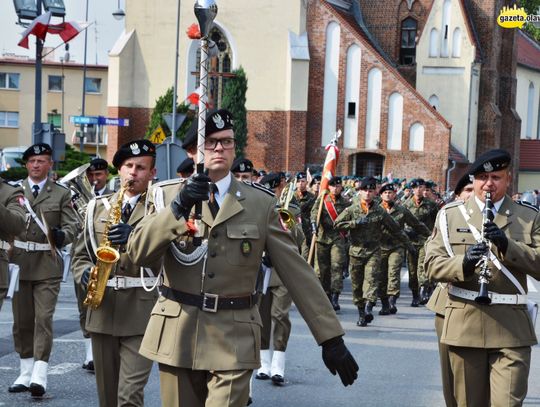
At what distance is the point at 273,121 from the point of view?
166ft

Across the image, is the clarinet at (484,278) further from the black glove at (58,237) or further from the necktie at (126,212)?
the black glove at (58,237)

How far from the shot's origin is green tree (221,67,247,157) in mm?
48406

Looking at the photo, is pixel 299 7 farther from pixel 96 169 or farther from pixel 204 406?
pixel 204 406

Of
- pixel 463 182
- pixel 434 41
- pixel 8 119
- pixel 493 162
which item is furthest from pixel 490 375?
pixel 8 119

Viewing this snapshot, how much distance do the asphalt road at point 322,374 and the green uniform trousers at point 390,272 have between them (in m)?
1.92

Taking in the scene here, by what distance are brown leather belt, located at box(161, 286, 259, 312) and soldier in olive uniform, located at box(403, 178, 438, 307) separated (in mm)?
13735

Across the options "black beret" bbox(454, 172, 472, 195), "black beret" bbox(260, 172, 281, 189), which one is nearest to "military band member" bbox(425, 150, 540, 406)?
"black beret" bbox(454, 172, 472, 195)

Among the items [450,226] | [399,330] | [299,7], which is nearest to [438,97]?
[299,7]

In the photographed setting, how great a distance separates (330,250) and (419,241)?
3001 millimetres

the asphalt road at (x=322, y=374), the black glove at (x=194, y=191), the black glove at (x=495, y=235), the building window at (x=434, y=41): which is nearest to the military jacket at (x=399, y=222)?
the asphalt road at (x=322, y=374)

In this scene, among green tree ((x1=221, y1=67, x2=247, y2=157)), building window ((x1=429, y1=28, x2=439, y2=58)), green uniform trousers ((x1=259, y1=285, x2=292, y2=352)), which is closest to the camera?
green uniform trousers ((x1=259, y1=285, x2=292, y2=352))

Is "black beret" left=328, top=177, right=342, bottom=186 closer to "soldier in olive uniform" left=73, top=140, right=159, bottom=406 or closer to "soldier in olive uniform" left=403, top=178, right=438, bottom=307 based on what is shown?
"soldier in olive uniform" left=403, top=178, right=438, bottom=307

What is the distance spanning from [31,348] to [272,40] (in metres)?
41.4

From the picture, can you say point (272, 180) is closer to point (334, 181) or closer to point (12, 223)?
point (334, 181)
